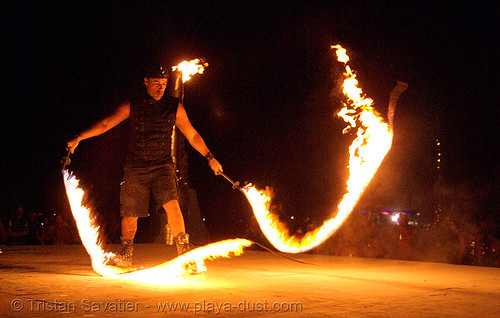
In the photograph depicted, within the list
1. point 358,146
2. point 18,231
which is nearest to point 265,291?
point 358,146

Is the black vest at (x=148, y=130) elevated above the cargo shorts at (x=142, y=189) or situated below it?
above

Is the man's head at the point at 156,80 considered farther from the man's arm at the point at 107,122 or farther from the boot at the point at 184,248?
the boot at the point at 184,248

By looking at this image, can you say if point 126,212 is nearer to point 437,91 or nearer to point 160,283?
point 160,283

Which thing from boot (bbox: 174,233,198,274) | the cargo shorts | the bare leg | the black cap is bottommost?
boot (bbox: 174,233,198,274)

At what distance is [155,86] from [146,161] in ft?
2.53

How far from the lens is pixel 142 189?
18.5 feet

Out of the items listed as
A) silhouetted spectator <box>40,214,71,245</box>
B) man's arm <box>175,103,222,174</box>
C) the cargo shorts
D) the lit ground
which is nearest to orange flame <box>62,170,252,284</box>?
the lit ground

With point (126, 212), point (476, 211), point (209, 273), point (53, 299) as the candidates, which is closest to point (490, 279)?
point (209, 273)

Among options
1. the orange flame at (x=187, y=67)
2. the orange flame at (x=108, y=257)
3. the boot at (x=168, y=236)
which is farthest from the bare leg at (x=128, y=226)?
the boot at (x=168, y=236)

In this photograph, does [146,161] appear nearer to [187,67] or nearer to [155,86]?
[155,86]

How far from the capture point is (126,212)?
5590mm

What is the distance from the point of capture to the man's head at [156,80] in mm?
5580

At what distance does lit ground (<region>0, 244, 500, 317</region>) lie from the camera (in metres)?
3.49

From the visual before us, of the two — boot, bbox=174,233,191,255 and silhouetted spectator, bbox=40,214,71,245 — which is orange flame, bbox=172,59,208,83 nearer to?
boot, bbox=174,233,191,255
